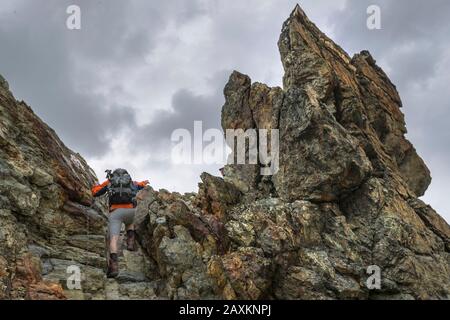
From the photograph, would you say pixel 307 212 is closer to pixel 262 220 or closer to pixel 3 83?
pixel 262 220

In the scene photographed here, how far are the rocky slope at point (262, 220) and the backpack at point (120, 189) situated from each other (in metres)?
3.93

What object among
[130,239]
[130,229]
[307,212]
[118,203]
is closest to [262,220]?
[307,212]

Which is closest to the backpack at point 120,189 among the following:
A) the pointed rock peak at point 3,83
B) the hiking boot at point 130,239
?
the hiking boot at point 130,239

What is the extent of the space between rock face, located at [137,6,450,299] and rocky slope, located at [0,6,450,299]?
92 mm

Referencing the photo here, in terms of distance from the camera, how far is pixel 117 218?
69.2 feet

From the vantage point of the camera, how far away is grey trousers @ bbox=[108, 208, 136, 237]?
20797 millimetres

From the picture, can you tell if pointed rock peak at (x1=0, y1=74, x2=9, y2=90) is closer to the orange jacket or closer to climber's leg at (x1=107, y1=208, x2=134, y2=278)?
the orange jacket

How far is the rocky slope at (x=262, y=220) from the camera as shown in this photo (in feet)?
71.5

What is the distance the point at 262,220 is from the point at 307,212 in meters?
3.92

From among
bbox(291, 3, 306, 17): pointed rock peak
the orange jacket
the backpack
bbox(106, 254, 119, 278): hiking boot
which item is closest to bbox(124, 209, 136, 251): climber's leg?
the orange jacket

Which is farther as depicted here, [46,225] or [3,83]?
[3,83]

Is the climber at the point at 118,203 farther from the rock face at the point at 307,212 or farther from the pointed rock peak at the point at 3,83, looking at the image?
the pointed rock peak at the point at 3,83

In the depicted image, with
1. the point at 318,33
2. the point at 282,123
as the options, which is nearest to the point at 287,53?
the point at 318,33

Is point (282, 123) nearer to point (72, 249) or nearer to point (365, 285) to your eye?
point (365, 285)
